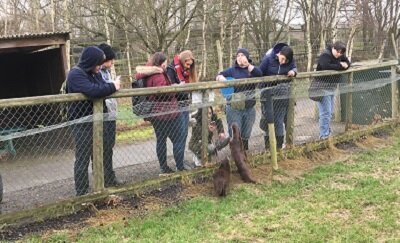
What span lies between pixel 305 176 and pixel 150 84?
7.06ft

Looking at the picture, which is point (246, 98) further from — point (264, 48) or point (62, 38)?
point (264, 48)

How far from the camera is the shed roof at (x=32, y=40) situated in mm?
8258

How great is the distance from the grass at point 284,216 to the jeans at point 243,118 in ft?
3.10

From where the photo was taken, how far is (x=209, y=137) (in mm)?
5895

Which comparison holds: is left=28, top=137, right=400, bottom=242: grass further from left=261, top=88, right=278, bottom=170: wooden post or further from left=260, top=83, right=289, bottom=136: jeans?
left=260, top=83, right=289, bottom=136: jeans

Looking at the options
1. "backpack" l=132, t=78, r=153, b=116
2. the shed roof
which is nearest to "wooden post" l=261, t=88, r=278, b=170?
"backpack" l=132, t=78, r=153, b=116

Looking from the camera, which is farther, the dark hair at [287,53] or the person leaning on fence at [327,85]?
the person leaning on fence at [327,85]

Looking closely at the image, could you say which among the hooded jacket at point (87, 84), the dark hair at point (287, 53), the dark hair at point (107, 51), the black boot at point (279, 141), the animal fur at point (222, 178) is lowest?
the animal fur at point (222, 178)

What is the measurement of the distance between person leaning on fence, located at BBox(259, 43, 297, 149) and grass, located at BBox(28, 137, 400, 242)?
95cm

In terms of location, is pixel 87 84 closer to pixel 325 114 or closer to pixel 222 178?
pixel 222 178

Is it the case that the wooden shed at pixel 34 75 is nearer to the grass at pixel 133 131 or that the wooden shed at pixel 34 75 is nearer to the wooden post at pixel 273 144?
the grass at pixel 133 131

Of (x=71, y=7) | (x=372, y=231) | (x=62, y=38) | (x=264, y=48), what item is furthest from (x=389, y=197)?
(x=264, y=48)

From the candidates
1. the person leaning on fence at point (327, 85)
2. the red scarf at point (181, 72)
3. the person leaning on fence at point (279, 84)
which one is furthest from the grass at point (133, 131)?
the person leaning on fence at point (327, 85)

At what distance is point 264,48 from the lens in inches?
856
